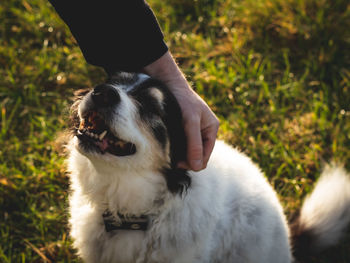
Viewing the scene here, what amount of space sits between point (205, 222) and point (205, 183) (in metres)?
0.25

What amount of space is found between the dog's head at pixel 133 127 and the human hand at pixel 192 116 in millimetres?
65

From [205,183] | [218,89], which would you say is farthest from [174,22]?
[205,183]

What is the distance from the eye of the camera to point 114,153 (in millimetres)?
2049

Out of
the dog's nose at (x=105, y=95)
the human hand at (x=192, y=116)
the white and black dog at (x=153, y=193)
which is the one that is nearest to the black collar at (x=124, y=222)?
the white and black dog at (x=153, y=193)

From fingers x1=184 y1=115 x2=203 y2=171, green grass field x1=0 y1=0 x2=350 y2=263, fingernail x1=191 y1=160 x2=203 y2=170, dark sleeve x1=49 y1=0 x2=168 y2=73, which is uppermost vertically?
dark sleeve x1=49 y1=0 x2=168 y2=73

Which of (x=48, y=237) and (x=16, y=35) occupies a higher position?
(x=16, y=35)

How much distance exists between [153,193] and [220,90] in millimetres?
1882

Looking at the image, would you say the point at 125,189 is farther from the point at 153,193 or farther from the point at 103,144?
the point at 103,144

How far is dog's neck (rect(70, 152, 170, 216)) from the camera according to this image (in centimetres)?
218

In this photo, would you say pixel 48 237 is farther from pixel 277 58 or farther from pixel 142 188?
pixel 277 58

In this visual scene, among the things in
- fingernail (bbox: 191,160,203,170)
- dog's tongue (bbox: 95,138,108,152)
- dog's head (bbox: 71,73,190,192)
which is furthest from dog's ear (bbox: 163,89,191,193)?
dog's tongue (bbox: 95,138,108,152)

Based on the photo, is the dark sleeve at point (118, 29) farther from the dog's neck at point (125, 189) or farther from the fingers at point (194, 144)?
the dog's neck at point (125, 189)

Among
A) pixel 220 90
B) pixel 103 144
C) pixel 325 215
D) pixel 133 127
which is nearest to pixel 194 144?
pixel 133 127

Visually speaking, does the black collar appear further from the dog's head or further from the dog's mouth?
the dog's mouth
